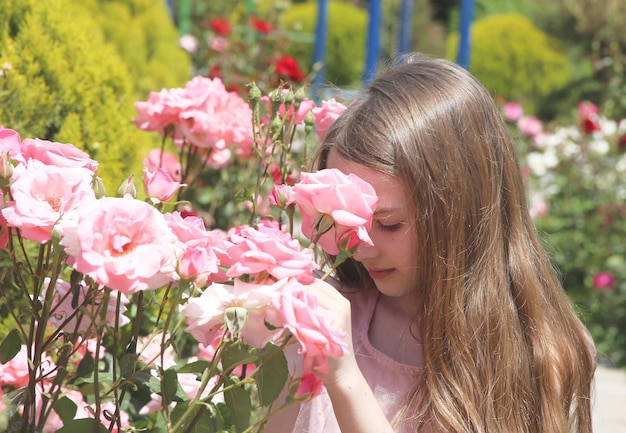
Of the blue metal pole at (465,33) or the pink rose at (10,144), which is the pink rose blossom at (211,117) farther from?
the blue metal pole at (465,33)

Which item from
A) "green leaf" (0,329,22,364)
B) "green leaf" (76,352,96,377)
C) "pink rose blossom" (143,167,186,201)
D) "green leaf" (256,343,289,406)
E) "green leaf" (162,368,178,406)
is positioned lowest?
"green leaf" (76,352,96,377)

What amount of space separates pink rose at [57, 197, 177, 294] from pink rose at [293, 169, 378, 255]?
18cm

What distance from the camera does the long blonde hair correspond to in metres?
1.57

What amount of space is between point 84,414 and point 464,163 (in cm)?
75

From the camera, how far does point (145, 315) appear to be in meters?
1.71

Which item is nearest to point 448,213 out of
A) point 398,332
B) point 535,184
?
point 398,332

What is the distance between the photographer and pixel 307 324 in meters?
0.86

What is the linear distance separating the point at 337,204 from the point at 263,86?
2799mm

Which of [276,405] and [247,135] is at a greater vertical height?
[247,135]

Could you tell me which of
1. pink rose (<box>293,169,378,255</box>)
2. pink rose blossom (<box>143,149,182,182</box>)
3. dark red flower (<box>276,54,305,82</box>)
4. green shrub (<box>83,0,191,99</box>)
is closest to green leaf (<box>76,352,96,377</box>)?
pink rose (<box>293,169,378,255</box>)

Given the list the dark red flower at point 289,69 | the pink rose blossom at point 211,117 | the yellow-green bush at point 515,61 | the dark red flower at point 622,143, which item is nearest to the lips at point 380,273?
the pink rose blossom at point 211,117

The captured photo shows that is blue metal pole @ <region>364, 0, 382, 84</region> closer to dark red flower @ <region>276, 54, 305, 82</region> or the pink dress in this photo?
dark red flower @ <region>276, 54, 305, 82</region>

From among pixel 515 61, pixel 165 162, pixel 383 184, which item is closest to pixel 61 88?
pixel 165 162

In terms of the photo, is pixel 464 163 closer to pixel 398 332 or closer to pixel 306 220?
pixel 398 332
